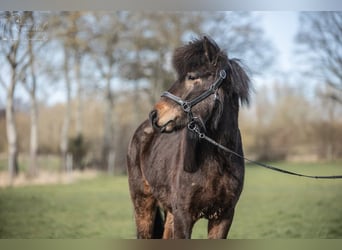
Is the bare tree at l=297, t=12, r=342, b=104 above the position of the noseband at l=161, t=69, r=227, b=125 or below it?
above

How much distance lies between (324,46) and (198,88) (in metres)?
2.77

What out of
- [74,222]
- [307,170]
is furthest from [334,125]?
[74,222]

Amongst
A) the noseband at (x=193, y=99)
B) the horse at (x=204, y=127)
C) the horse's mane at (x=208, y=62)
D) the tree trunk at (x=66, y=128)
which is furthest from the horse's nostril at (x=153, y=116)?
the tree trunk at (x=66, y=128)

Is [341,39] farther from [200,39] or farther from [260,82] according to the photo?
[200,39]

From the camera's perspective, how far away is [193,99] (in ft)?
8.71

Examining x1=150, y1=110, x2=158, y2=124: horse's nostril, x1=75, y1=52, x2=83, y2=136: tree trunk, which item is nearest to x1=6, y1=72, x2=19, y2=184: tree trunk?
x1=75, y1=52, x2=83, y2=136: tree trunk

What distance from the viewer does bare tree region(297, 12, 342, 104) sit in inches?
181

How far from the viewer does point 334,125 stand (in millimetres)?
5070

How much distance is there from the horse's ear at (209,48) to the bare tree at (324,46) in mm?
2245

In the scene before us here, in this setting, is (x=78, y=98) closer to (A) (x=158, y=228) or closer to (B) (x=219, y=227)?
(A) (x=158, y=228)

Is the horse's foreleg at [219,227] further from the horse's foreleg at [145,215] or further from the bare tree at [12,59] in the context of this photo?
the bare tree at [12,59]

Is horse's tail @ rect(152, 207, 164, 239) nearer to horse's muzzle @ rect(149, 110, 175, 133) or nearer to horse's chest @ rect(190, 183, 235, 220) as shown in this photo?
horse's chest @ rect(190, 183, 235, 220)

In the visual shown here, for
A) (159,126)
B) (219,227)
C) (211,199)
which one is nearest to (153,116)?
(159,126)

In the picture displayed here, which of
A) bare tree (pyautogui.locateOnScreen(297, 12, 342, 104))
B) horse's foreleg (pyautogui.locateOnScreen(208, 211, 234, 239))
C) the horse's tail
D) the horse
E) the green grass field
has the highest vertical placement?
bare tree (pyautogui.locateOnScreen(297, 12, 342, 104))
